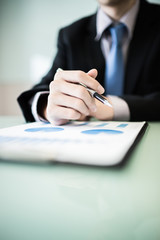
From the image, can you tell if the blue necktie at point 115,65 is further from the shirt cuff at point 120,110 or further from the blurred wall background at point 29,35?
the blurred wall background at point 29,35

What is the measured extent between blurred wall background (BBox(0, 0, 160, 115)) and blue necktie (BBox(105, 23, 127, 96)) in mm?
1295

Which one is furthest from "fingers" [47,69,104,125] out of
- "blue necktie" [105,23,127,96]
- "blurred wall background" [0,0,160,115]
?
"blurred wall background" [0,0,160,115]

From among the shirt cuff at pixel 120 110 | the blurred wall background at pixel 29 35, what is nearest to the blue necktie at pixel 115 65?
the shirt cuff at pixel 120 110

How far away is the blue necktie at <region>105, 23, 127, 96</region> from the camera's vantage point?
806mm

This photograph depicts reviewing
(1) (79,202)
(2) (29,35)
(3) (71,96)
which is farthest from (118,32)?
(2) (29,35)

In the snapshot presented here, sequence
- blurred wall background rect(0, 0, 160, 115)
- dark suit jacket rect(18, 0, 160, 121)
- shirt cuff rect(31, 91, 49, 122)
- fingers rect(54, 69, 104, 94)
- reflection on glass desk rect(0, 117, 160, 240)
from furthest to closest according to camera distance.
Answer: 1. blurred wall background rect(0, 0, 160, 115)
2. dark suit jacket rect(18, 0, 160, 121)
3. shirt cuff rect(31, 91, 49, 122)
4. fingers rect(54, 69, 104, 94)
5. reflection on glass desk rect(0, 117, 160, 240)

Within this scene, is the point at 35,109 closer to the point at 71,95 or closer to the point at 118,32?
the point at 71,95

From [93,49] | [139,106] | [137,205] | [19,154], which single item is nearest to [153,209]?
[137,205]

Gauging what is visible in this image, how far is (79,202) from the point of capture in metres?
0.13

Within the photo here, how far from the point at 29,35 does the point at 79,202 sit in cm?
226

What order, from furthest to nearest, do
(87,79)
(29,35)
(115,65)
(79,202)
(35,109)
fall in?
(29,35)
(115,65)
(35,109)
(87,79)
(79,202)

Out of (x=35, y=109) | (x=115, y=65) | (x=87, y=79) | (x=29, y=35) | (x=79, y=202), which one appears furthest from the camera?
(x=29, y=35)

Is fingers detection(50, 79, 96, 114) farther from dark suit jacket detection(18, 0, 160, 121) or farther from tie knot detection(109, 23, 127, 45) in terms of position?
tie knot detection(109, 23, 127, 45)

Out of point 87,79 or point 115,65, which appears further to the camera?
point 115,65
